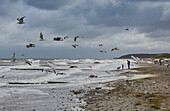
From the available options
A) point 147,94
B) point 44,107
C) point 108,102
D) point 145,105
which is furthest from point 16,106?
point 147,94

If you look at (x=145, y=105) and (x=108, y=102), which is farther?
(x=108, y=102)

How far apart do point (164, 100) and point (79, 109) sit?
5430mm

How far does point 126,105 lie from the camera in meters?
13.4

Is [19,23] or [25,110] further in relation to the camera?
[19,23]

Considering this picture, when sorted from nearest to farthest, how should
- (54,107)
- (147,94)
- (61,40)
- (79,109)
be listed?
(79,109)
(54,107)
(147,94)
(61,40)

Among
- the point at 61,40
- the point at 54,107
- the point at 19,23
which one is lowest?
the point at 54,107

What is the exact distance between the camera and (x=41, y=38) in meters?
18.5

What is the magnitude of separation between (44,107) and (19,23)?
22.1ft

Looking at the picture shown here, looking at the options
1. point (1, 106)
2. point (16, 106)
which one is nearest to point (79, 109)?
point (16, 106)

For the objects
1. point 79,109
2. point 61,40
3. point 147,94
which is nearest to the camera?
point 79,109

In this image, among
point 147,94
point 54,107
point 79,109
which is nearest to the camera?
point 79,109

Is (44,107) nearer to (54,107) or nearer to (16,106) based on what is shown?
(54,107)

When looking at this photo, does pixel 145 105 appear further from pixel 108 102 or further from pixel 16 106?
pixel 16 106

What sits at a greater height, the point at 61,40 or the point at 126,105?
the point at 61,40
